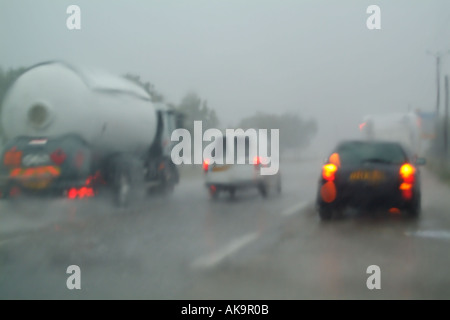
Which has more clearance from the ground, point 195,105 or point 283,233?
point 195,105

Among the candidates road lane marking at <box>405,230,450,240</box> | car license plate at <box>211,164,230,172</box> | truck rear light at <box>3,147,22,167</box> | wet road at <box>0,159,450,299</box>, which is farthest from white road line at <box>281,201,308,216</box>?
truck rear light at <box>3,147,22,167</box>

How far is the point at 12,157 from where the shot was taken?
36.3ft

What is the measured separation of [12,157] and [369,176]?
22.6 feet

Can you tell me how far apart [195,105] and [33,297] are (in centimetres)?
1512

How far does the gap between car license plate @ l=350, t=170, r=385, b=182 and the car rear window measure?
226 mm

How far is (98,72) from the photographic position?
12609 millimetres

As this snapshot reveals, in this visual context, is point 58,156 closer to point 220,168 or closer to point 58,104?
point 58,104

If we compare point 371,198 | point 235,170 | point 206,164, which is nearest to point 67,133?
point 206,164

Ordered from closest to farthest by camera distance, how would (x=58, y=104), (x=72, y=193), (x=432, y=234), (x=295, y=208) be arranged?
(x=432, y=234) → (x=58, y=104) → (x=72, y=193) → (x=295, y=208)

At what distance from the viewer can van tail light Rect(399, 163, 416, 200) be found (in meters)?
9.85

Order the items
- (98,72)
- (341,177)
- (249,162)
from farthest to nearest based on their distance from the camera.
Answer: (249,162), (98,72), (341,177)

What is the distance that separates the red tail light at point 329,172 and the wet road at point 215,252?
86 cm
